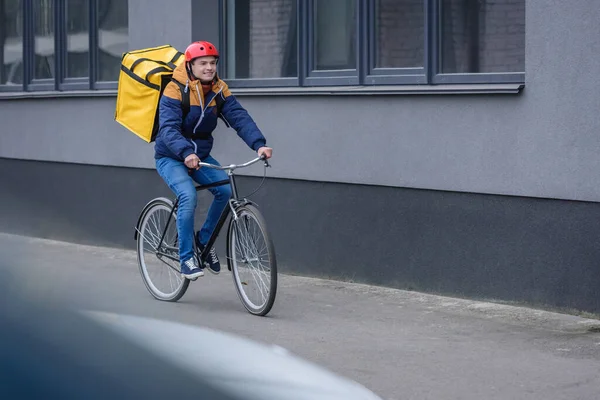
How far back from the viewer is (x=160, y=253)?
8.87m

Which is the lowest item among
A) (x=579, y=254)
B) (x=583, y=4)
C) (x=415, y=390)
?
(x=415, y=390)

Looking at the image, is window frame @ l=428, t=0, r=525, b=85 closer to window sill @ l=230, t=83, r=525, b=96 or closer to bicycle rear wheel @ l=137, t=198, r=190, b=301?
window sill @ l=230, t=83, r=525, b=96

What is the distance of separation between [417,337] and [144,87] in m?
2.60

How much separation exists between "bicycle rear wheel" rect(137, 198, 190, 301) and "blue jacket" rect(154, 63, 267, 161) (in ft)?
1.75

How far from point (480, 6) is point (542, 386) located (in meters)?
3.56

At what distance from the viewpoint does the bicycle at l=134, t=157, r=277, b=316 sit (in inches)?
317

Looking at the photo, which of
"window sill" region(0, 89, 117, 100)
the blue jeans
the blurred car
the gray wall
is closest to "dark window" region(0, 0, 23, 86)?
"window sill" region(0, 89, 117, 100)

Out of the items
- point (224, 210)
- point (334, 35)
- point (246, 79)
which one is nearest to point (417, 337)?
point (224, 210)

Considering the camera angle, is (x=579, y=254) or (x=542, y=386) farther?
(x=579, y=254)

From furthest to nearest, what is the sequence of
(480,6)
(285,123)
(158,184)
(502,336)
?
(158,184)
(285,123)
(480,6)
(502,336)

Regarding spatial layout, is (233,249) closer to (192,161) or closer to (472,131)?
(192,161)

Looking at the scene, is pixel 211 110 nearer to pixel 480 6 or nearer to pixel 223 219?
pixel 223 219

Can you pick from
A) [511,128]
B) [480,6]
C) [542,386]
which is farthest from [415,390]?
[480,6]

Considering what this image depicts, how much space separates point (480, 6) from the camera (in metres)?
8.99
